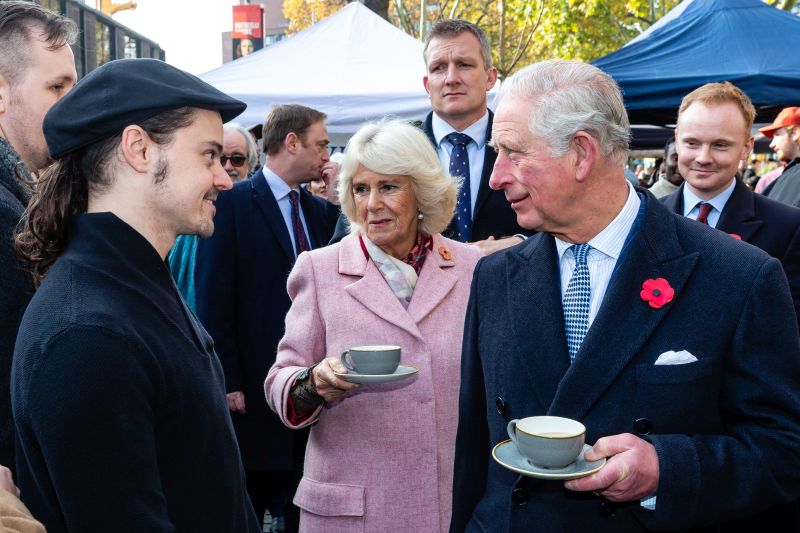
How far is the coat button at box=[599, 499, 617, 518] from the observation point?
1883mm

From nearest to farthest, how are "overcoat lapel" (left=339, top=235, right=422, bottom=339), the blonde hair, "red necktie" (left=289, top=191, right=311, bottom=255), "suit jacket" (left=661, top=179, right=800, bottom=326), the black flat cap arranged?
the black flat cap, "overcoat lapel" (left=339, top=235, right=422, bottom=339), "suit jacket" (left=661, top=179, right=800, bottom=326), the blonde hair, "red necktie" (left=289, top=191, right=311, bottom=255)

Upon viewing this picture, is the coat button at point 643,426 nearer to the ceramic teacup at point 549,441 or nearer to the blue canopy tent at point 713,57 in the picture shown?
the ceramic teacup at point 549,441

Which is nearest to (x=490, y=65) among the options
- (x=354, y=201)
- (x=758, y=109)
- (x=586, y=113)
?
(x=354, y=201)

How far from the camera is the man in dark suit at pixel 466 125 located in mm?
3775

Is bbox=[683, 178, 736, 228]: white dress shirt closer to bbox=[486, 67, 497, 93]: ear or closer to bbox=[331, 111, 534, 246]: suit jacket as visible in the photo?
bbox=[331, 111, 534, 246]: suit jacket

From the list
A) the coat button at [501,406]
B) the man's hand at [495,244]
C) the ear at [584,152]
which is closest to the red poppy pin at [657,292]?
the ear at [584,152]

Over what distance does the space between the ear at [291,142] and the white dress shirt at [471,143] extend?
145cm

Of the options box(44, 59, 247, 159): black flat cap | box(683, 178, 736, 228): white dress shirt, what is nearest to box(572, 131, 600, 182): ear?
box(44, 59, 247, 159): black flat cap

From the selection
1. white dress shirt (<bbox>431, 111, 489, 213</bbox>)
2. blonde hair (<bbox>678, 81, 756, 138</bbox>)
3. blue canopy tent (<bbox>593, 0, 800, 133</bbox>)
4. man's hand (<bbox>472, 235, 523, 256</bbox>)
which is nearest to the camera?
man's hand (<bbox>472, 235, 523, 256</bbox>)

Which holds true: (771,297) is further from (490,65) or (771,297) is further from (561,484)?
(490,65)

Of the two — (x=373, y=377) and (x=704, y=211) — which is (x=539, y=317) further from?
(x=704, y=211)

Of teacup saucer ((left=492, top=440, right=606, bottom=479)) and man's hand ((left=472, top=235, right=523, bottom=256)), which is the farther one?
man's hand ((left=472, top=235, right=523, bottom=256))

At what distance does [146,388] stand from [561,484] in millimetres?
1067

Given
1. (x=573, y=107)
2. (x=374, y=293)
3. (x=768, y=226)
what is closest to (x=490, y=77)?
(x=768, y=226)
